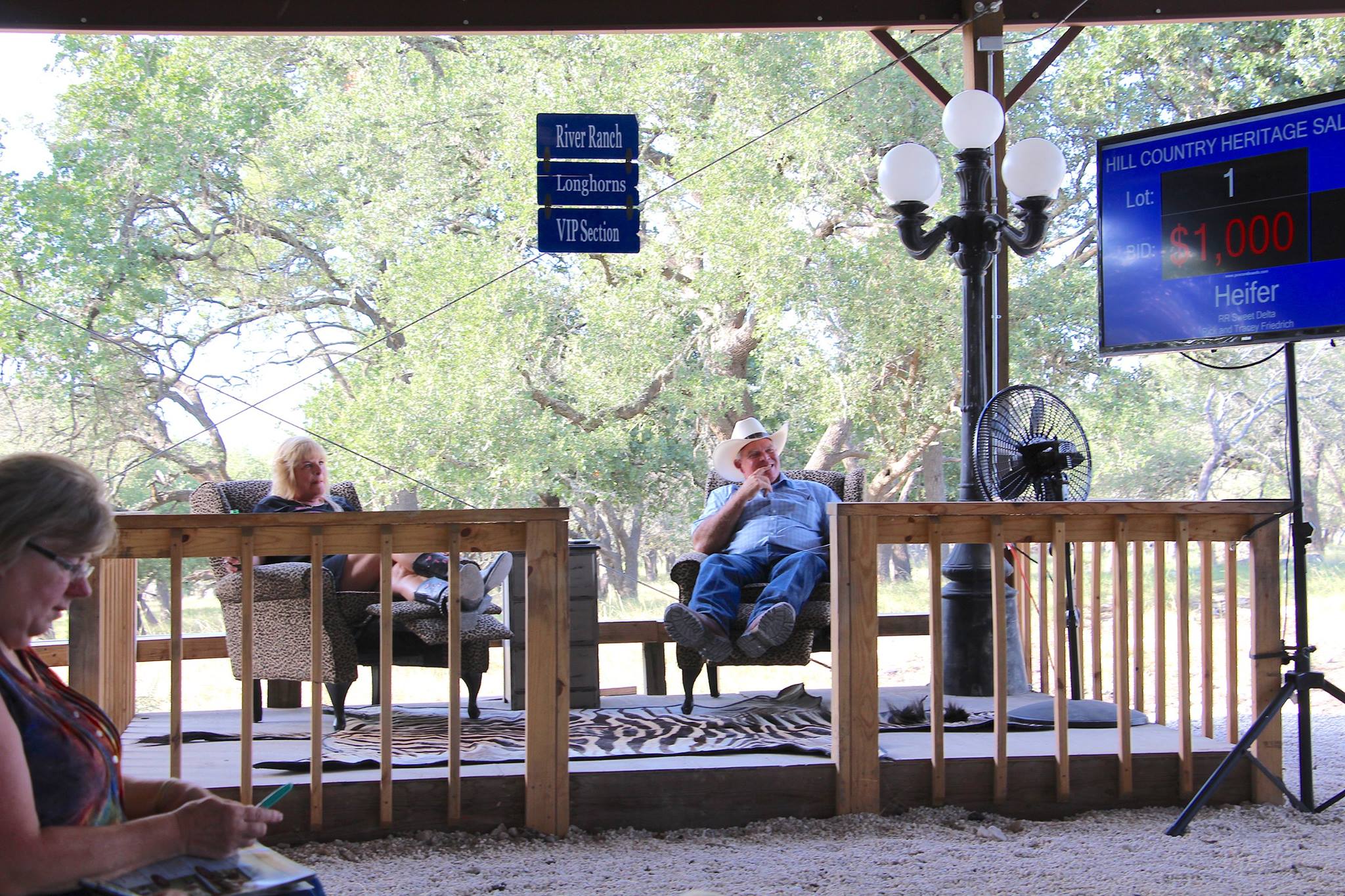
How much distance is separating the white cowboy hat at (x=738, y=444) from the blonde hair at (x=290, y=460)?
154 cm

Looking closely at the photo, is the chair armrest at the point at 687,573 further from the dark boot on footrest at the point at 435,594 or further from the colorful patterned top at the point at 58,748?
the colorful patterned top at the point at 58,748

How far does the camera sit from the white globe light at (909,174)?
4.31 m

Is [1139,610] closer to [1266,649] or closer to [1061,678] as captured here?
[1266,649]

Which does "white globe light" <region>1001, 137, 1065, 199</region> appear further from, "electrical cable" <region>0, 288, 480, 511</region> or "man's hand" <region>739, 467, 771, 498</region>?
"electrical cable" <region>0, 288, 480, 511</region>

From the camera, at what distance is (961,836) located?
2.91m

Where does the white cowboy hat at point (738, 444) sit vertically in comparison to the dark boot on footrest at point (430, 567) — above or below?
above

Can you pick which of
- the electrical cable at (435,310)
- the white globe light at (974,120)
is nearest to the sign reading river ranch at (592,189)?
the electrical cable at (435,310)

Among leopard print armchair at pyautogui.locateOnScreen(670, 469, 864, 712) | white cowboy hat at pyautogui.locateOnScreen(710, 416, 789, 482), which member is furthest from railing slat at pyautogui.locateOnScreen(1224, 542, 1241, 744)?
white cowboy hat at pyautogui.locateOnScreen(710, 416, 789, 482)

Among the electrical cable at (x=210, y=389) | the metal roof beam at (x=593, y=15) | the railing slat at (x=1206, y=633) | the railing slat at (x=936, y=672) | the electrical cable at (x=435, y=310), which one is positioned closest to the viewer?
the railing slat at (x=936, y=672)

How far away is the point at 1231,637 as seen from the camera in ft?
11.2

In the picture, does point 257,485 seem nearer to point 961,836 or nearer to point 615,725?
point 615,725

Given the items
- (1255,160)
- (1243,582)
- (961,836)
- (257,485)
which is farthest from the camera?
(1243,582)

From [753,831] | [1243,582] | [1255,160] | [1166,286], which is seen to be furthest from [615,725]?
[1243,582]

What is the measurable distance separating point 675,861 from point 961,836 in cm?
73
